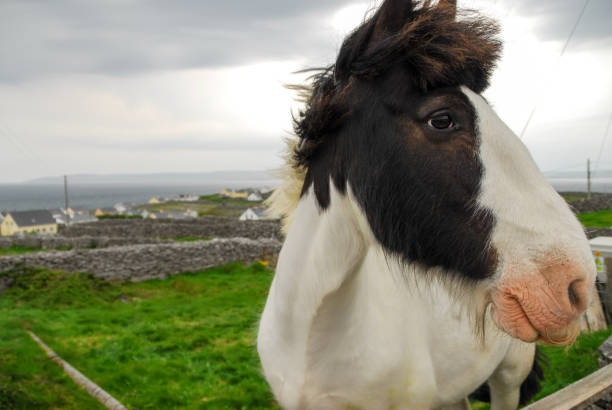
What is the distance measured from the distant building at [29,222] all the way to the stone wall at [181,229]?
20.9m

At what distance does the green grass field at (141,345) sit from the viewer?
466cm

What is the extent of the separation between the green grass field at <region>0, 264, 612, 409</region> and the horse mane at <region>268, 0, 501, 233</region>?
103 cm

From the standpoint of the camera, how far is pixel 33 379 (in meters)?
4.57

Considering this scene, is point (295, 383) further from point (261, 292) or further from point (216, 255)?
point (216, 255)

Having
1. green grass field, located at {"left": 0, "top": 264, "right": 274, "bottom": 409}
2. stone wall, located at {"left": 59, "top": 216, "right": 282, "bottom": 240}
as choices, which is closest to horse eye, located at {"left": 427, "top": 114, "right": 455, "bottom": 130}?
green grass field, located at {"left": 0, "top": 264, "right": 274, "bottom": 409}

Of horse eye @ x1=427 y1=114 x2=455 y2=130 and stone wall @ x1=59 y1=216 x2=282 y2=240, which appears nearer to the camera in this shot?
horse eye @ x1=427 y1=114 x2=455 y2=130

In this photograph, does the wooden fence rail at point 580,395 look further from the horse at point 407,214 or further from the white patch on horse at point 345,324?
the horse at point 407,214

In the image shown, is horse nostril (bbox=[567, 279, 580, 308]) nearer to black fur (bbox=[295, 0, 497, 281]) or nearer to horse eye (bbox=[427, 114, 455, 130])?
black fur (bbox=[295, 0, 497, 281])

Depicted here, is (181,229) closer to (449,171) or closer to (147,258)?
(147,258)

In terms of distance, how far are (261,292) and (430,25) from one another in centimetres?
1059

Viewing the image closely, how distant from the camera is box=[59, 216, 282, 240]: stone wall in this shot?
22578 mm

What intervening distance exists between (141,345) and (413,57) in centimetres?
710

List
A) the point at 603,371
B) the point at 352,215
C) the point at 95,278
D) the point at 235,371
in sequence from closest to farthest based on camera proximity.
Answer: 1. the point at 352,215
2. the point at 603,371
3. the point at 235,371
4. the point at 95,278

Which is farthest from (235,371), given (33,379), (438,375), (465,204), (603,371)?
(465,204)
